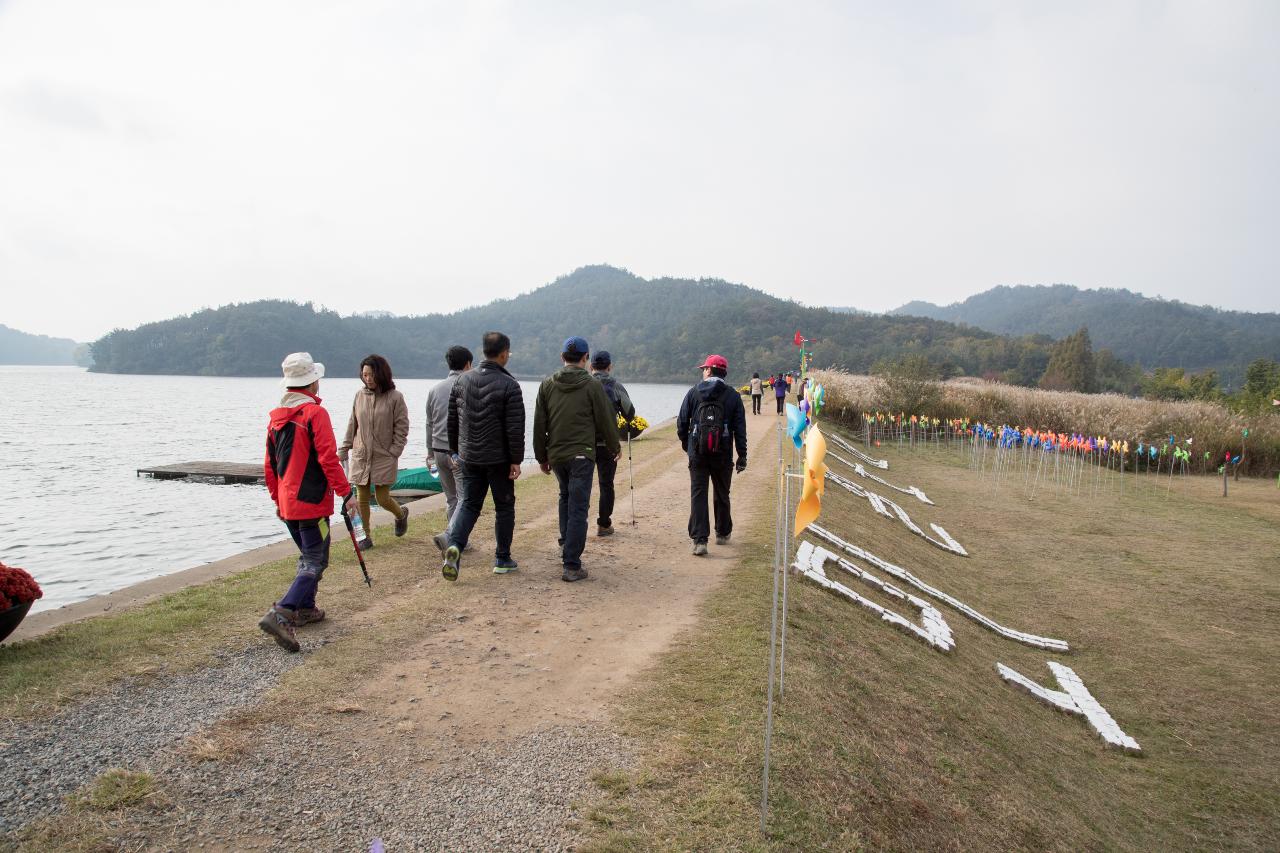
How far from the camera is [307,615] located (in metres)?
5.84

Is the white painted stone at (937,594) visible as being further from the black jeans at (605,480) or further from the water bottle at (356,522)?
the water bottle at (356,522)

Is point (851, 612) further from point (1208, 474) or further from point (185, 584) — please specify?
point (1208, 474)

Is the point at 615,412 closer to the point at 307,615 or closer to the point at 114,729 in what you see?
the point at 307,615

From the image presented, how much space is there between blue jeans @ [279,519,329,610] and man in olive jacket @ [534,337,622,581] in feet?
7.57

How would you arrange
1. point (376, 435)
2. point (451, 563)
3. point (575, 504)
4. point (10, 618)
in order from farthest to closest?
point (376, 435) < point (575, 504) < point (451, 563) < point (10, 618)

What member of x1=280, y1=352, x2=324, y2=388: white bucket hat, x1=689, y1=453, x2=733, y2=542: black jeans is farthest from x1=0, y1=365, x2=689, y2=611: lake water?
x1=689, y1=453, x2=733, y2=542: black jeans

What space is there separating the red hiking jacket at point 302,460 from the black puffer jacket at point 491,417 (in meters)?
1.62

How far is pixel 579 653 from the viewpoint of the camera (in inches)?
221

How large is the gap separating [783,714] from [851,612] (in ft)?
9.45

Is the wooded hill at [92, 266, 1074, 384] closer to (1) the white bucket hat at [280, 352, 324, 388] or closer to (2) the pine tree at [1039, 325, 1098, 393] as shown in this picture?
(2) the pine tree at [1039, 325, 1098, 393]

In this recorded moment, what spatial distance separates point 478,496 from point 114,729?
3570 millimetres

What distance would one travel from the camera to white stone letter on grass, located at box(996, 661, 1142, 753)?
7109 mm

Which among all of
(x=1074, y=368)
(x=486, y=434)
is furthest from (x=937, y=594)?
(x=1074, y=368)

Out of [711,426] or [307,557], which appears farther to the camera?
[711,426]
